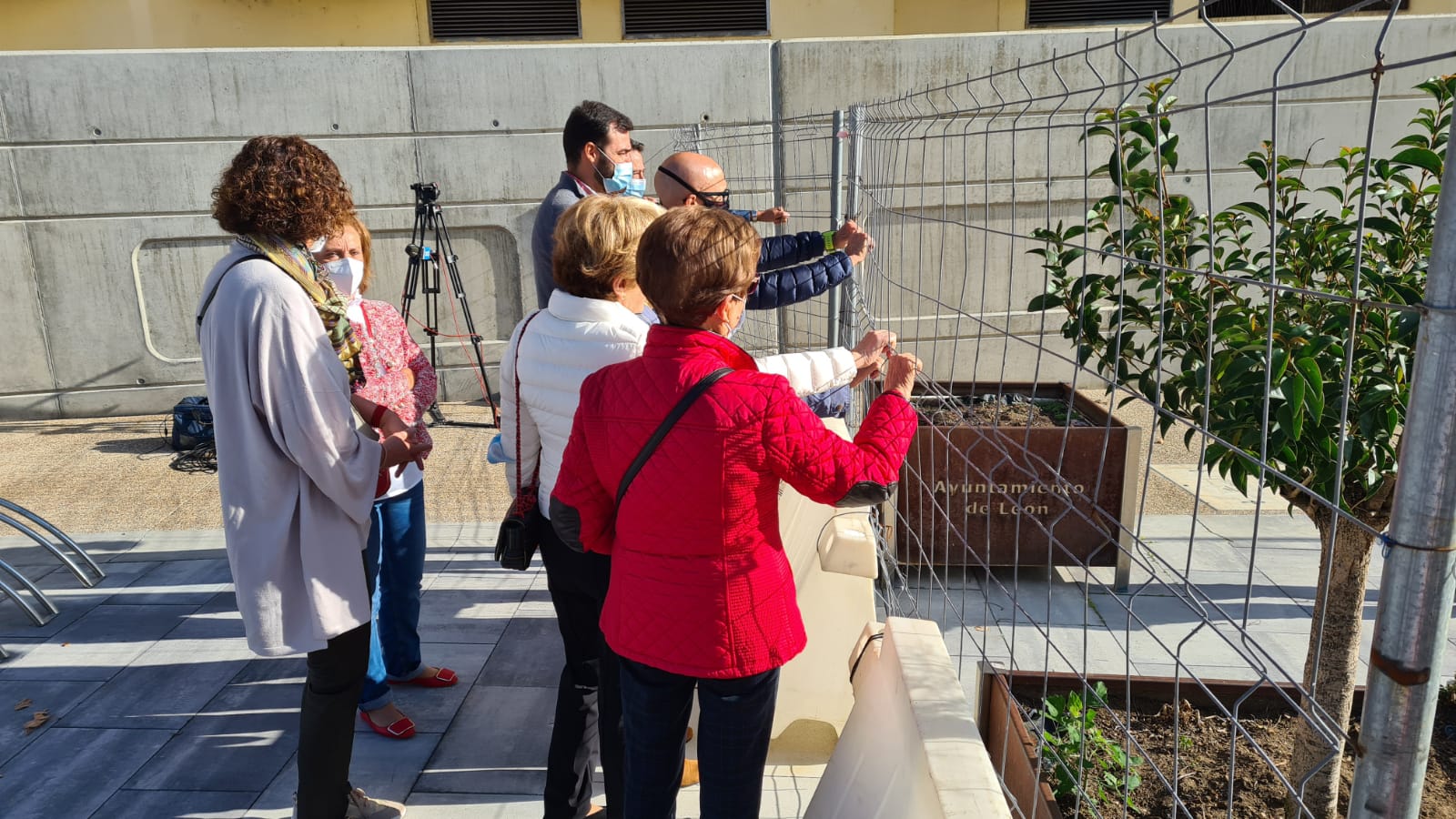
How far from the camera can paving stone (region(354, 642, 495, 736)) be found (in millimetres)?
3301

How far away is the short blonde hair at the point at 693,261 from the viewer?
5.83 feet

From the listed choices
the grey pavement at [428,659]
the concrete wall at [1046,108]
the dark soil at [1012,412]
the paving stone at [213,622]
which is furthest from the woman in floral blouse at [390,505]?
the concrete wall at [1046,108]

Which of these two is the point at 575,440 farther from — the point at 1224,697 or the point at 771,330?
the point at 771,330

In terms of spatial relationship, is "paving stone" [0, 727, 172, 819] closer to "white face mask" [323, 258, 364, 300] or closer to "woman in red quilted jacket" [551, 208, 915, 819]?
"white face mask" [323, 258, 364, 300]

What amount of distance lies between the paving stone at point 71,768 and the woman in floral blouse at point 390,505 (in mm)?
724

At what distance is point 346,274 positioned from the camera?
3.00 metres

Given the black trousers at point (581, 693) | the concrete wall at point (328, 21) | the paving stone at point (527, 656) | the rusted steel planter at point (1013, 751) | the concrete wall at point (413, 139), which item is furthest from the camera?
the concrete wall at point (328, 21)

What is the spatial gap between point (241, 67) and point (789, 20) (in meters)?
5.11

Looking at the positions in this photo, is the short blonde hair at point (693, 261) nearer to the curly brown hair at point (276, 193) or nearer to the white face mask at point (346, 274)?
the curly brown hair at point (276, 193)

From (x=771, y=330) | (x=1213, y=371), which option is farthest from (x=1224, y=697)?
(x=771, y=330)

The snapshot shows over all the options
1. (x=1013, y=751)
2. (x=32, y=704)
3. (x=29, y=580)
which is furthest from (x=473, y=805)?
(x=29, y=580)

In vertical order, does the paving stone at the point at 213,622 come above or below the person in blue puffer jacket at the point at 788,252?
below

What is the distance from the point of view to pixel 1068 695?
8.68 ft

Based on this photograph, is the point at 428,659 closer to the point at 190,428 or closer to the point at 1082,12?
the point at 190,428
